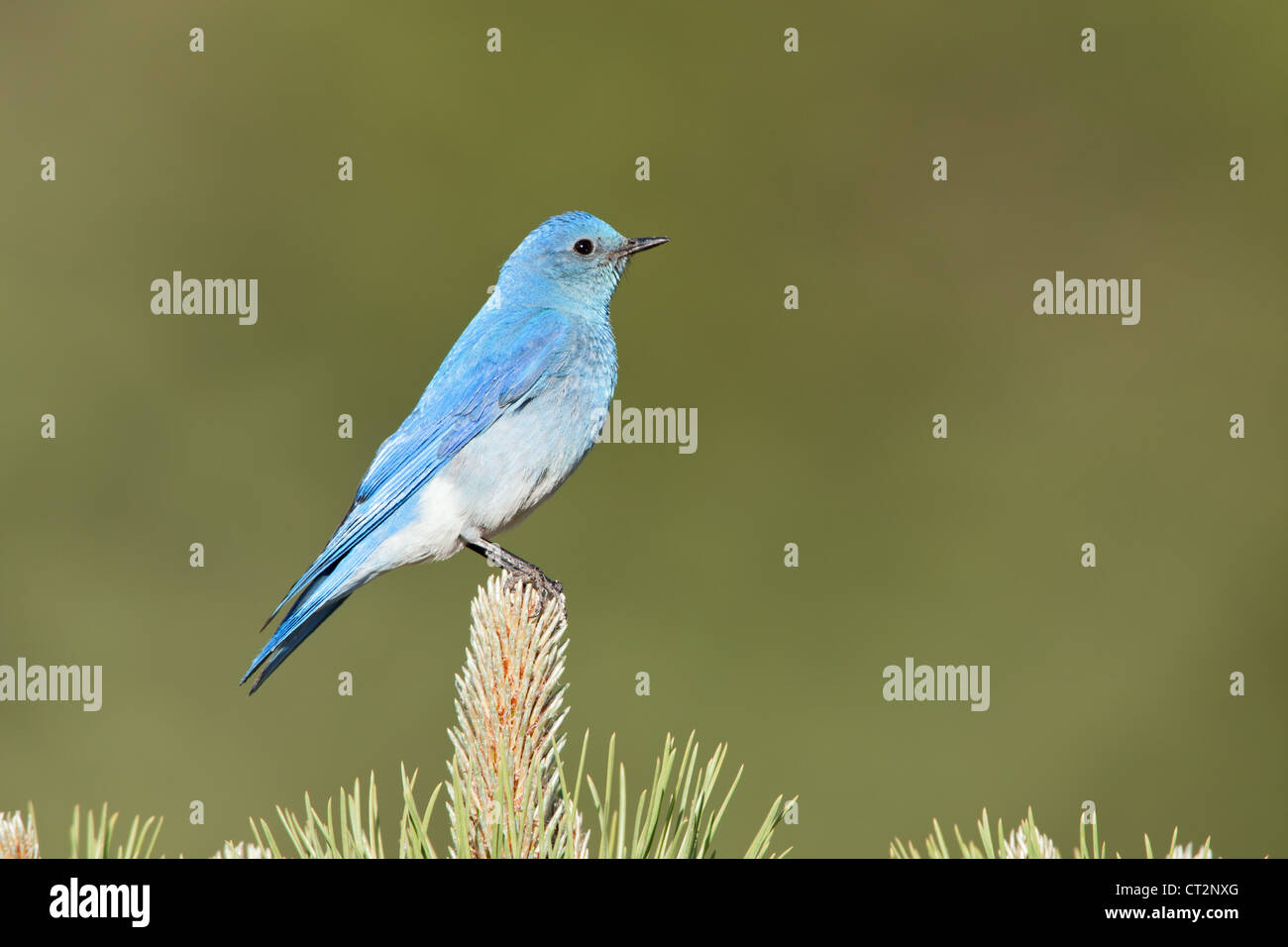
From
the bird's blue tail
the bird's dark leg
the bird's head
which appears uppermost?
the bird's head

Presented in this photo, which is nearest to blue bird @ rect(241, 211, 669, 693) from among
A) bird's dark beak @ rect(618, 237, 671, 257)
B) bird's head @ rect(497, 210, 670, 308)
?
bird's head @ rect(497, 210, 670, 308)

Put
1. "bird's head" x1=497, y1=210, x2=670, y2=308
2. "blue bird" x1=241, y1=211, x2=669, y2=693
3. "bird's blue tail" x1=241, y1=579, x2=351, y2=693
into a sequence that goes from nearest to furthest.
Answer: "bird's blue tail" x1=241, y1=579, x2=351, y2=693, "blue bird" x1=241, y1=211, x2=669, y2=693, "bird's head" x1=497, y1=210, x2=670, y2=308

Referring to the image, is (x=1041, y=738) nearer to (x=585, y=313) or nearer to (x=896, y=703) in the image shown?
(x=896, y=703)

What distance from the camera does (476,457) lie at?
3.96m

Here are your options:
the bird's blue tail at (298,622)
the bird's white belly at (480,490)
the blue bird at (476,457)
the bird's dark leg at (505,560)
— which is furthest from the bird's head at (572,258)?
the bird's blue tail at (298,622)

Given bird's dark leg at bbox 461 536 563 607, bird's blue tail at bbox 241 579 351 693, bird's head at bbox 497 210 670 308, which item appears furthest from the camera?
bird's head at bbox 497 210 670 308

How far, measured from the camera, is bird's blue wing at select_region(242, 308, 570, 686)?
3.91 metres

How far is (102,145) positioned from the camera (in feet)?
23.3

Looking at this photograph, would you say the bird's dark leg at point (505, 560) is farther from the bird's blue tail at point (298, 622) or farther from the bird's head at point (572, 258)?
the bird's head at point (572, 258)

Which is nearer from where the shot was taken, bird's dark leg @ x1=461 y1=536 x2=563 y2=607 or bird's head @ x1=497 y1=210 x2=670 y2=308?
bird's dark leg @ x1=461 y1=536 x2=563 y2=607

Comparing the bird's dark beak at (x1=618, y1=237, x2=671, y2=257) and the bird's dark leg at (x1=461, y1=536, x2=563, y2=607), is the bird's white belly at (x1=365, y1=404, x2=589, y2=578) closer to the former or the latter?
the bird's dark leg at (x1=461, y1=536, x2=563, y2=607)

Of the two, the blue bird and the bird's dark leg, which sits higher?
the blue bird

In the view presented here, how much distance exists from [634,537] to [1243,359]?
Result: 3275 mm
